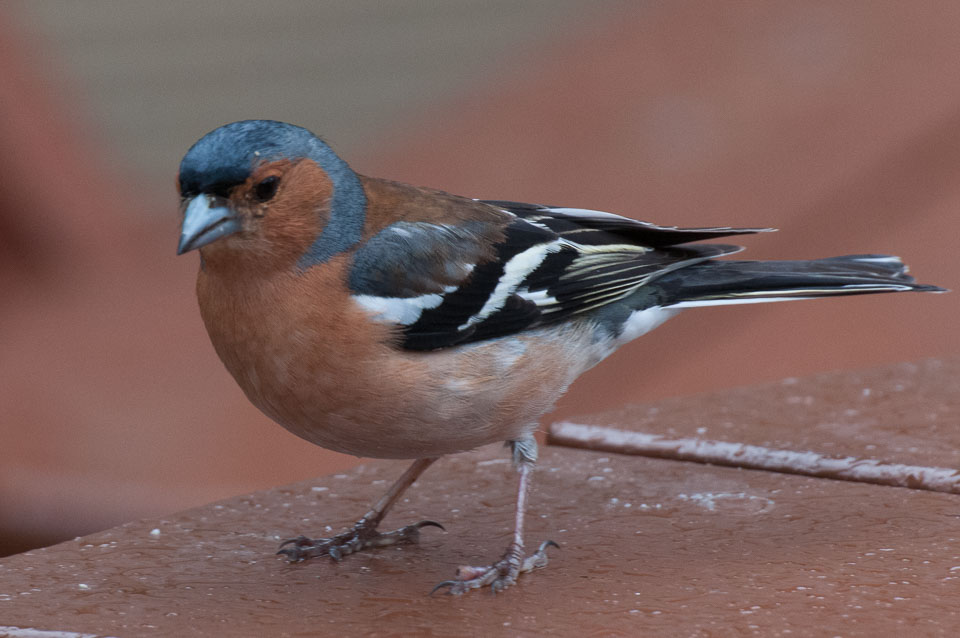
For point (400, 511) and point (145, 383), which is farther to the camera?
point (145, 383)

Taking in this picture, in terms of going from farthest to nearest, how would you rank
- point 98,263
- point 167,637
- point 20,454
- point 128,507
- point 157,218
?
point 157,218 → point 98,263 → point 20,454 → point 128,507 → point 167,637

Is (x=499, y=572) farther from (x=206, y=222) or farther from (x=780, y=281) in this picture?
(x=780, y=281)

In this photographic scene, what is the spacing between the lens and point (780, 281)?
3.43 metres

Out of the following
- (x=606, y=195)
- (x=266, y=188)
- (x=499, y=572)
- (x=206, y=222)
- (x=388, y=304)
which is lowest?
(x=499, y=572)

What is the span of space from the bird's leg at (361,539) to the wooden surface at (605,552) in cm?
3

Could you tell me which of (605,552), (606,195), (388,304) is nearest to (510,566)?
(605,552)

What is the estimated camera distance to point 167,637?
239 cm

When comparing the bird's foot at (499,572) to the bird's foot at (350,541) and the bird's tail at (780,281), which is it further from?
the bird's tail at (780,281)

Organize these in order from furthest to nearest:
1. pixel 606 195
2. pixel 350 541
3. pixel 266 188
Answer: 1. pixel 606 195
2. pixel 350 541
3. pixel 266 188

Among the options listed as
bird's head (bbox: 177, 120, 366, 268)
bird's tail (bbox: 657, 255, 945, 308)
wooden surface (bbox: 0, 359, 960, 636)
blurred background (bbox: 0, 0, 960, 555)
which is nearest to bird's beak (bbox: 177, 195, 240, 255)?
bird's head (bbox: 177, 120, 366, 268)

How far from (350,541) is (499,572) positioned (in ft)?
1.48

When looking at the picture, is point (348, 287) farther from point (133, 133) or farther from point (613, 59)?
point (133, 133)

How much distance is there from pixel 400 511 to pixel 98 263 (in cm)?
449

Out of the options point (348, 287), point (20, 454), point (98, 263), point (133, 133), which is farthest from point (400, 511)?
point (133, 133)
